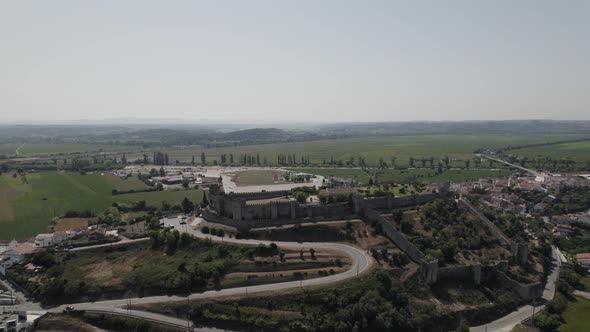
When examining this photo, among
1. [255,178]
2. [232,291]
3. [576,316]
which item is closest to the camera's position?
[576,316]

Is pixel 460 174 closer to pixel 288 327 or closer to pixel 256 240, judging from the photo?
pixel 256 240

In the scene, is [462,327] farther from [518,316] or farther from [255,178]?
[255,178]

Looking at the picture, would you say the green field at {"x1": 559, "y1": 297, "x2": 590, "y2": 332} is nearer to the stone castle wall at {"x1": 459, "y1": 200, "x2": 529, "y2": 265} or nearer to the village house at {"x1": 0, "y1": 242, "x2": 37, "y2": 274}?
the stone castle wall at {"x1": 459, "y1": 200, "x2": 529, "y2": 265}

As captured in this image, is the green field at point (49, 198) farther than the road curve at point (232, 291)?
Yes

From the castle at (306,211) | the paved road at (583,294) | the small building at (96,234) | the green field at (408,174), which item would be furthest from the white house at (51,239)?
the green field at (408,174)

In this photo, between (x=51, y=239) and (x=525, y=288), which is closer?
(x=525, y=288)

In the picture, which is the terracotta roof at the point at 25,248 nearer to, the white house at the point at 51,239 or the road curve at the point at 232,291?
the white house at the point at 51,239

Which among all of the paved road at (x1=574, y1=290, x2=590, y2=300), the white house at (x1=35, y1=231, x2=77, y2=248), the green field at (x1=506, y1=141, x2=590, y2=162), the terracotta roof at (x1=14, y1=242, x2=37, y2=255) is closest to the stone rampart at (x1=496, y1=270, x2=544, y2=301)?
the paved road at (x1=574, y1=290, x2=590, y2=300)

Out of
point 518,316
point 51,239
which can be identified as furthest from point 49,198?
point 518,316
